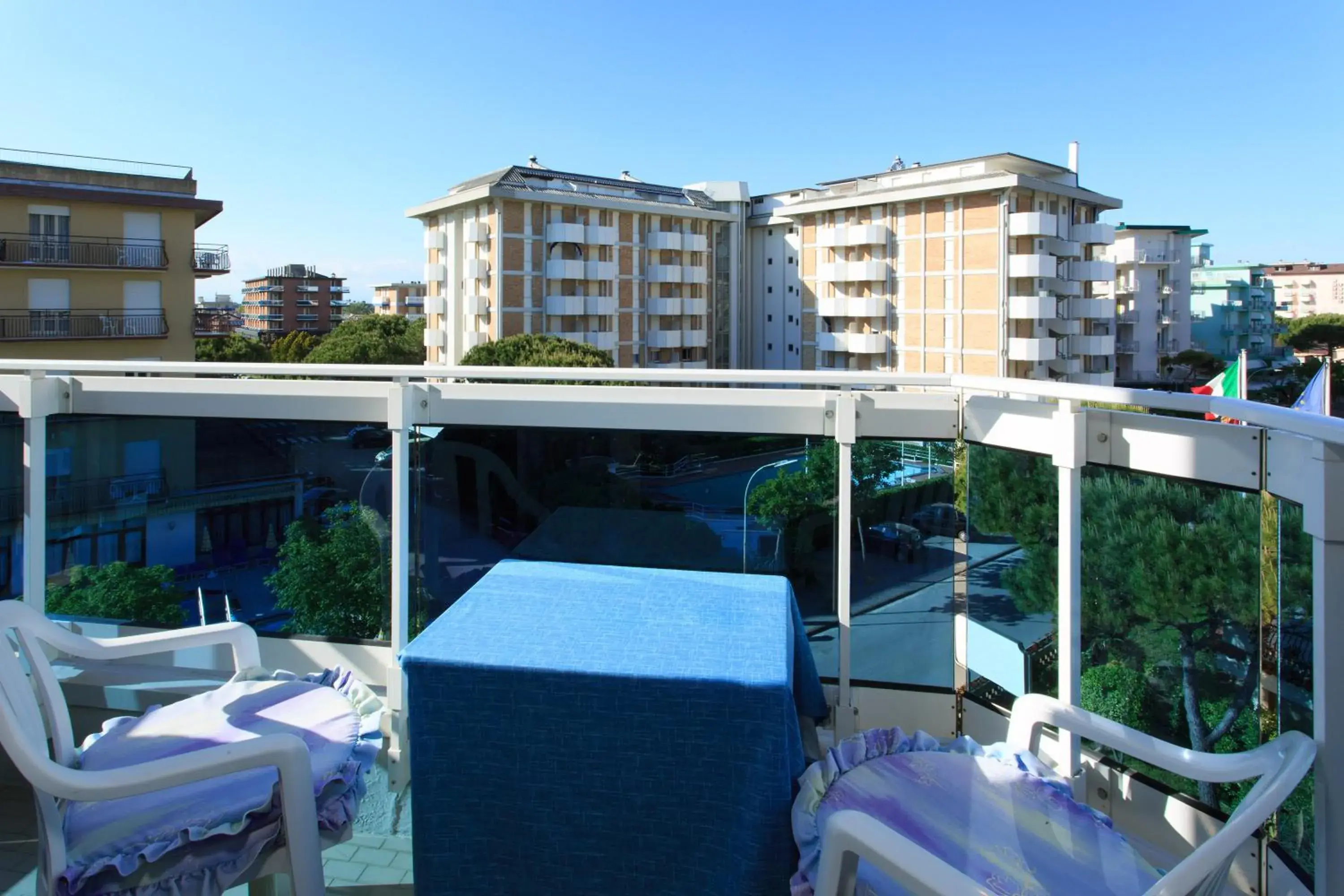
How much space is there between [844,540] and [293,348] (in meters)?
46.6

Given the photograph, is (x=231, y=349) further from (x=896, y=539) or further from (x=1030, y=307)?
(x=896, y=539)

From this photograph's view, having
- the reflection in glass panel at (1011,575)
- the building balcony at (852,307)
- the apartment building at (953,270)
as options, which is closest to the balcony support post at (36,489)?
the reflection in glass panel at (1011,575)

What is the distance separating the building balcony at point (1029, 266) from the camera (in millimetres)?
34500

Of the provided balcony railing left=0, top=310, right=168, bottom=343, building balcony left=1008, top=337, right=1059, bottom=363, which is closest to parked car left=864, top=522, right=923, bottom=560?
balcony railing left=0, top=310, right=168, bottom=343

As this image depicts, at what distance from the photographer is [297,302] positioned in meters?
89.6

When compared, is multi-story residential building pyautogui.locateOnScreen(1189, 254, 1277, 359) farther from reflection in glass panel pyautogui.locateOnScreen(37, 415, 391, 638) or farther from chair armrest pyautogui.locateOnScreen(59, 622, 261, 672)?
chair armrest pyautogui.locateOnScreen(59, 622, 261, 672)

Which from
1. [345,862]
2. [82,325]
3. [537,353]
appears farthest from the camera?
[537,353]

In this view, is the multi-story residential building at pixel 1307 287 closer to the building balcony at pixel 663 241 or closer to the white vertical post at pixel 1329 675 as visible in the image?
the building balcony at pixel 663 241

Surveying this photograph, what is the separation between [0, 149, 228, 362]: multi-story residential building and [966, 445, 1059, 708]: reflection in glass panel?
80.4ft

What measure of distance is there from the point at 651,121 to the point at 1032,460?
58.5m

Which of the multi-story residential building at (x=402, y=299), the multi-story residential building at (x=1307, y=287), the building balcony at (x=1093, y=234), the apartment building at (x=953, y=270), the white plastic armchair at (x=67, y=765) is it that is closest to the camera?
the white plastic armchair at (x=67, y=765)

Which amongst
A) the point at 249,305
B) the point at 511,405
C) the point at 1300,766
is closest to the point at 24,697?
the point at 511,405

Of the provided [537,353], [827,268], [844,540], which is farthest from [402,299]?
[844,540]

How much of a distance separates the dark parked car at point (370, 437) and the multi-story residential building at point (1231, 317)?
64.4 metres
